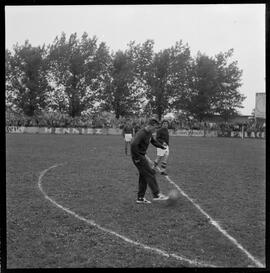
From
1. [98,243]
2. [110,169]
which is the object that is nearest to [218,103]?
[110,169]

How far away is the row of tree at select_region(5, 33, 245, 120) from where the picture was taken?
124 ft

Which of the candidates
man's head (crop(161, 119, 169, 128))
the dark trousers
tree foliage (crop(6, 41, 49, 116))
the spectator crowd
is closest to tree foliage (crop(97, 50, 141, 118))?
the spectator crowd

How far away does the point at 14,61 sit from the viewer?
131ft

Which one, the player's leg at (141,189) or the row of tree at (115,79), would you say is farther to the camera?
the row of tree at (115,79)

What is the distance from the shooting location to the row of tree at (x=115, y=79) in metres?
37.7

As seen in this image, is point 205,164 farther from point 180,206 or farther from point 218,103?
point 218,103

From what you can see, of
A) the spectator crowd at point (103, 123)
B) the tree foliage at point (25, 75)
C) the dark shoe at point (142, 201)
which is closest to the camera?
the dark shoe at point (142, 201)

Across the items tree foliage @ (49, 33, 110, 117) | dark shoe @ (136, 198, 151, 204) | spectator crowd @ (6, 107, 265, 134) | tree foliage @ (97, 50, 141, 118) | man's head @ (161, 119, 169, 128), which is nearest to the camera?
dark shoe @ (136, 198, 151, 204)

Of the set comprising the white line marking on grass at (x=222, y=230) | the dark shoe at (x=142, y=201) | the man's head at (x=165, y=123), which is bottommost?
the white line marking on grass at (x=222, y=230)

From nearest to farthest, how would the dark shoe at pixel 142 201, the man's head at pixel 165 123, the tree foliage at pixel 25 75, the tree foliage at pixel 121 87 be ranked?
the dark shoe at pixel 142 201
the man's head at pixel 165 123
the tree foliage at pixel 25 75
the tree foliage at pixel 121 87

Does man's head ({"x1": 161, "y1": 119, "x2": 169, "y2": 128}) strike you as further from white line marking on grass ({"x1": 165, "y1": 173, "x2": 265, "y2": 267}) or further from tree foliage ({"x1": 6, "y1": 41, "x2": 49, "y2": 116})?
tree foliage ({"x1": 6, "y1": 41, "x2": 49, "y2": 116})

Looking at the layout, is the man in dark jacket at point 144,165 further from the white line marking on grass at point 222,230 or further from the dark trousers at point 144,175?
the white line marking on grass at point 222,230

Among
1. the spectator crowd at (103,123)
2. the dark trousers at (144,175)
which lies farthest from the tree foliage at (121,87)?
the dark trousers at (144,175)

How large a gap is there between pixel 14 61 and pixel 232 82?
26.9 meters
